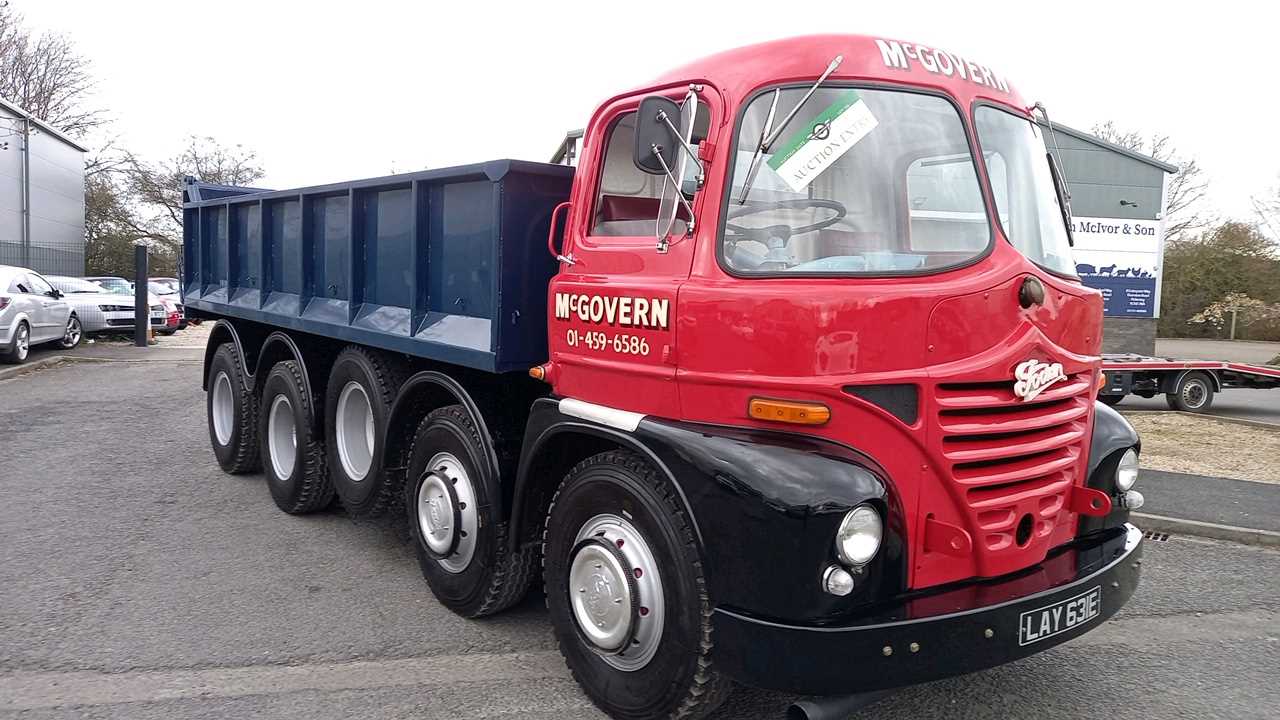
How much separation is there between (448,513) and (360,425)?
5.07 ft

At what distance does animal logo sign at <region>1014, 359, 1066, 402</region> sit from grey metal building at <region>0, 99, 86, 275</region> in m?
28.2

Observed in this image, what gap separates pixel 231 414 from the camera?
7.47 metres

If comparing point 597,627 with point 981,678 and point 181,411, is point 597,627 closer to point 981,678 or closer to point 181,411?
point 981,678

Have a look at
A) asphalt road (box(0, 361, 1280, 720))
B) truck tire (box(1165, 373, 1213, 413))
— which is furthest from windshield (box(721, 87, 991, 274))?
truck tire (box(1165, 373, 1213, 413))

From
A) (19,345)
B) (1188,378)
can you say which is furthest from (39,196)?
(1188,378)

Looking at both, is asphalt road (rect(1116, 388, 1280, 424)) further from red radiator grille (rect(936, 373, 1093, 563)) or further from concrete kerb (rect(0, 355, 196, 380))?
concrete kerb (rect(0, 355, 196, 380))

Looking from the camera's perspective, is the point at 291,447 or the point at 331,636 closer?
the point at 331,636

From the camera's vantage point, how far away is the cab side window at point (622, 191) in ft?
11.8

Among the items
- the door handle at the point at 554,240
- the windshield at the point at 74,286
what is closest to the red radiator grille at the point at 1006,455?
the door handle at the point at 554,240

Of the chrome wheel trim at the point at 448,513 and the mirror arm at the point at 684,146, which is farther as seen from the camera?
the chrome wheel trim at the point at 448,513

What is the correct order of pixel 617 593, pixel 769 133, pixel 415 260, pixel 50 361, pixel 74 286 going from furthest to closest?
1. pixel 74 286
2. pixel 50 361
3. pixel 415 260
4. pixel 617 593
5. pixel 769 133

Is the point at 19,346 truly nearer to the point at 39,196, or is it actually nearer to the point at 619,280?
the point at 619,280

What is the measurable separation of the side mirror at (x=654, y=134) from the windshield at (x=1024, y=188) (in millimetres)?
1137

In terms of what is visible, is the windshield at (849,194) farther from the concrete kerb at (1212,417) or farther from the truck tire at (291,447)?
the concrete kerb at (1212,417)
